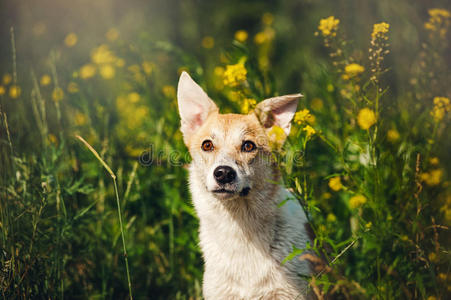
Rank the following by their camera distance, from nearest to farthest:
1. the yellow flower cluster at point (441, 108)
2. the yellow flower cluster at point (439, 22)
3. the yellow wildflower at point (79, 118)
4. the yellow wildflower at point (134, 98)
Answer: the yellow flower cluster at point (441, 108) → the yellow flower cluster at point (439, 22) → the yellow wildflower at point (79, 118) → the yellow wildflower at point (134, 98)

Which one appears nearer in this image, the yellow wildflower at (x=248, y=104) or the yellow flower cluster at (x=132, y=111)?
the yellow wildflower at (x=248, y=104)

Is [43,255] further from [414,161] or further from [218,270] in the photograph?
[414,161]

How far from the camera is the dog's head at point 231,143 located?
253 cm

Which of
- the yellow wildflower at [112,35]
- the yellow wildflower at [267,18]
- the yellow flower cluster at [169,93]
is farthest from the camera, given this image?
→ the yellow wildflower at [267,18]

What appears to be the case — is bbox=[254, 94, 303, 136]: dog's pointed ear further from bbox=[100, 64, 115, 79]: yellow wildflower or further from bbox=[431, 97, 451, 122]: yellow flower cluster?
bbox=[100, 64, 115, 79]: yellow wildflower

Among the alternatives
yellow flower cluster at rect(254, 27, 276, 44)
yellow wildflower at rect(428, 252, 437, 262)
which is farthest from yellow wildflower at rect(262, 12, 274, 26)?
yellow wildflower at rect(428, 252, 437, 262)

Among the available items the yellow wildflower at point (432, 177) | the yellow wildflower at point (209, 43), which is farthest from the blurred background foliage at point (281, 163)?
the yellow wildflower at point (209, 43)

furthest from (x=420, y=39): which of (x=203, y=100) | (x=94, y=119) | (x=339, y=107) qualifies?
(x=94, y=119)

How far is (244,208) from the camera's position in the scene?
9.04ft

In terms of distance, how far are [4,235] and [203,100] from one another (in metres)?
1.69

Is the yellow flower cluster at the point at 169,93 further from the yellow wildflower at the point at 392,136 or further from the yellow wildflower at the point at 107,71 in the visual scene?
the yellow wildflower at the point at 392,136

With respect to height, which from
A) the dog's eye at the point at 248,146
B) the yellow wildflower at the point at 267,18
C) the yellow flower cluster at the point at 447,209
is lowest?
the yellow flower cluster at the point at 447,209

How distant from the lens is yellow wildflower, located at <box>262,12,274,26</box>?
683 cm

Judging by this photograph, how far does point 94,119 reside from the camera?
386 centimetres
